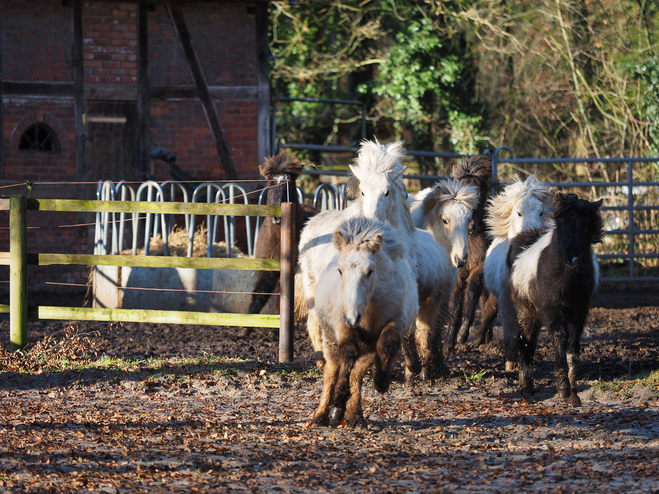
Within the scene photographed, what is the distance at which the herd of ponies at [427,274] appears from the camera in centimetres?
483

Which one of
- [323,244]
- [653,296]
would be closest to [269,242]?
[323,244]

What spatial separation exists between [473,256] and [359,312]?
4.26m

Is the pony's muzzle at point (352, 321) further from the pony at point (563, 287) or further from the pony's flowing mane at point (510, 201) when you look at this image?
the pony's flowing mane at point (510, 201)

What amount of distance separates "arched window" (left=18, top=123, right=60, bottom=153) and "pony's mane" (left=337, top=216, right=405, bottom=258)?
8.64 m

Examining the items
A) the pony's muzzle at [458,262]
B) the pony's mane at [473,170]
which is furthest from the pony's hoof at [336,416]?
the pony's mane at [473,170]

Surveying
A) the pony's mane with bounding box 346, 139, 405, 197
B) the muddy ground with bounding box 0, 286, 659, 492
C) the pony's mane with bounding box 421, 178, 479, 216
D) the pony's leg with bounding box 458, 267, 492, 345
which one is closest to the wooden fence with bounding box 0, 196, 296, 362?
the muddy ground with bounding box 0, 286, 659, 492

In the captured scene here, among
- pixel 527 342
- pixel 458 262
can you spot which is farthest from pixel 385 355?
pixel 458 262

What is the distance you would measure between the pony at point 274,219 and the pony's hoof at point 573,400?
3502 mm

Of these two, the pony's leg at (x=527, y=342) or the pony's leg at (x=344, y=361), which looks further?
the pony's leg at (x=527, y=342)

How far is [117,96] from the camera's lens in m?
12.3

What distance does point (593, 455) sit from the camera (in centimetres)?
428

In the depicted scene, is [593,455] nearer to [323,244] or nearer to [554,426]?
[554,426]

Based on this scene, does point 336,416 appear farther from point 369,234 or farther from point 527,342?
point 527,342

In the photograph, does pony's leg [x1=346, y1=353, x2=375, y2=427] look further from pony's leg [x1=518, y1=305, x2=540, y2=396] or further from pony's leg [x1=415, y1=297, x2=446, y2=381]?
pony's leg [x1=518, y1=305, x2=540, y2=396]
